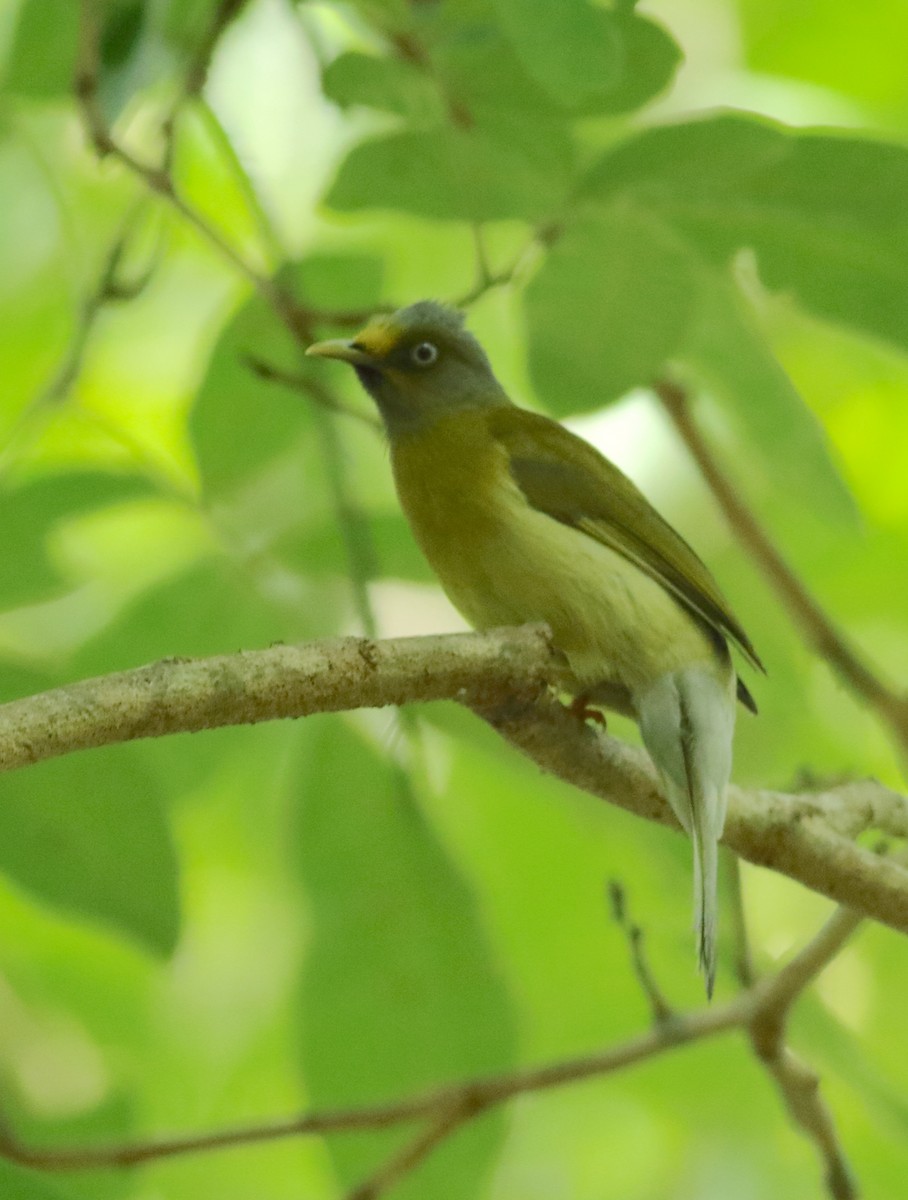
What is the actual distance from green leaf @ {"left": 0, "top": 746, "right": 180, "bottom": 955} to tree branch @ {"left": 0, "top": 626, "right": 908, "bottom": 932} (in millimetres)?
468

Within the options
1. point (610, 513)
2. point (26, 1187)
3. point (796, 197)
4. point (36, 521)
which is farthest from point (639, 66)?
point (26, 1187)

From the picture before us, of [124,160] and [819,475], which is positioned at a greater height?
[124,160]

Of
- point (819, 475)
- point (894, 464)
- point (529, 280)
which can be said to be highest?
point (529, 280)

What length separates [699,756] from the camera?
92.7 inches

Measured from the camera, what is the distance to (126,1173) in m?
2.67

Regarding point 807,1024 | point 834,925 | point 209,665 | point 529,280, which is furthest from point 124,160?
point 807,1024

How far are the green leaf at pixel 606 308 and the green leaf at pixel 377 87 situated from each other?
12.5 inches

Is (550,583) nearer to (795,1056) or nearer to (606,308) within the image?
(606,308)

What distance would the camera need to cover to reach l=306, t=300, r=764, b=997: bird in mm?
2441

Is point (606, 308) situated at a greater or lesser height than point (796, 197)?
lesser

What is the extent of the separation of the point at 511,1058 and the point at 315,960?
14.2 inches

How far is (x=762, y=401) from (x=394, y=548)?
727mm

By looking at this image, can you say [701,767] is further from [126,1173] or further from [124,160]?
[124,160]

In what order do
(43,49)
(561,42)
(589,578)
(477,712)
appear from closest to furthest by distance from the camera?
(561,42)
(477,712)
(589,578)
(43,49)
